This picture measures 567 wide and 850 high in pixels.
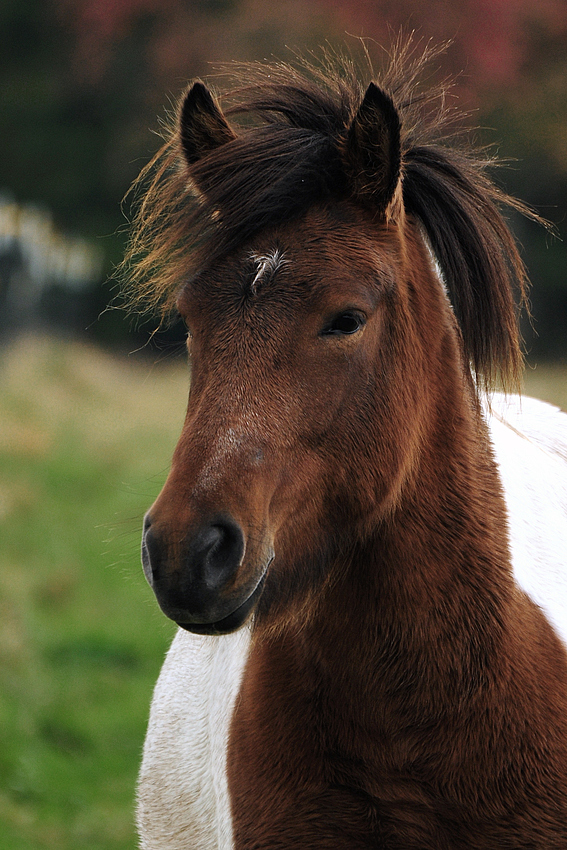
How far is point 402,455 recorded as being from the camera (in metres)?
2.40

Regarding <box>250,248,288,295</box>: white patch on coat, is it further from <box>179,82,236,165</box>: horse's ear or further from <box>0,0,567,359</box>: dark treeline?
<box>0,0,567,359</box>: dark treeline

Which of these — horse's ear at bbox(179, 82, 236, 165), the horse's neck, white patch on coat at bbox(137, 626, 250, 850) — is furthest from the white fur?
horse's ear at bbox(179, 82, 236, 165)

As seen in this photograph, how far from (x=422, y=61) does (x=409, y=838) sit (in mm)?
2244

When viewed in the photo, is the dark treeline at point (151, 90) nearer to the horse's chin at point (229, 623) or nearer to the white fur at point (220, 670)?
the white fur at point (220, 670)

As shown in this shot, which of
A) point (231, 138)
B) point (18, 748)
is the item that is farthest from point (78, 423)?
point (231, 138)

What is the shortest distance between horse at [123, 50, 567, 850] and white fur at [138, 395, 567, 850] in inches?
1.0

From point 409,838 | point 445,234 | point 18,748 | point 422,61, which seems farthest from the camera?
point 18,748

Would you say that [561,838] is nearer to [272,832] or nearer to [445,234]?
[272,832]

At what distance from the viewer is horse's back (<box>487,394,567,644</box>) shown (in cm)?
265

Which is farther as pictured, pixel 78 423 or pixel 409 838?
pixel 78 423

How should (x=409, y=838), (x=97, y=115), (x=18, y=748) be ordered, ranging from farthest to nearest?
1. (x=97, y=115)
2. (x=18, y=748)
3. (x=409, y=838)

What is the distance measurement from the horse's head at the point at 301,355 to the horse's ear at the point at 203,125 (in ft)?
0.45

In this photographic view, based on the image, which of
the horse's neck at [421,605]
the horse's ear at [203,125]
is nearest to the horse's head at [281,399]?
the horse's neck at [421,605]

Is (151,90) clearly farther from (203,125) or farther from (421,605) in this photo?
(421,605)
